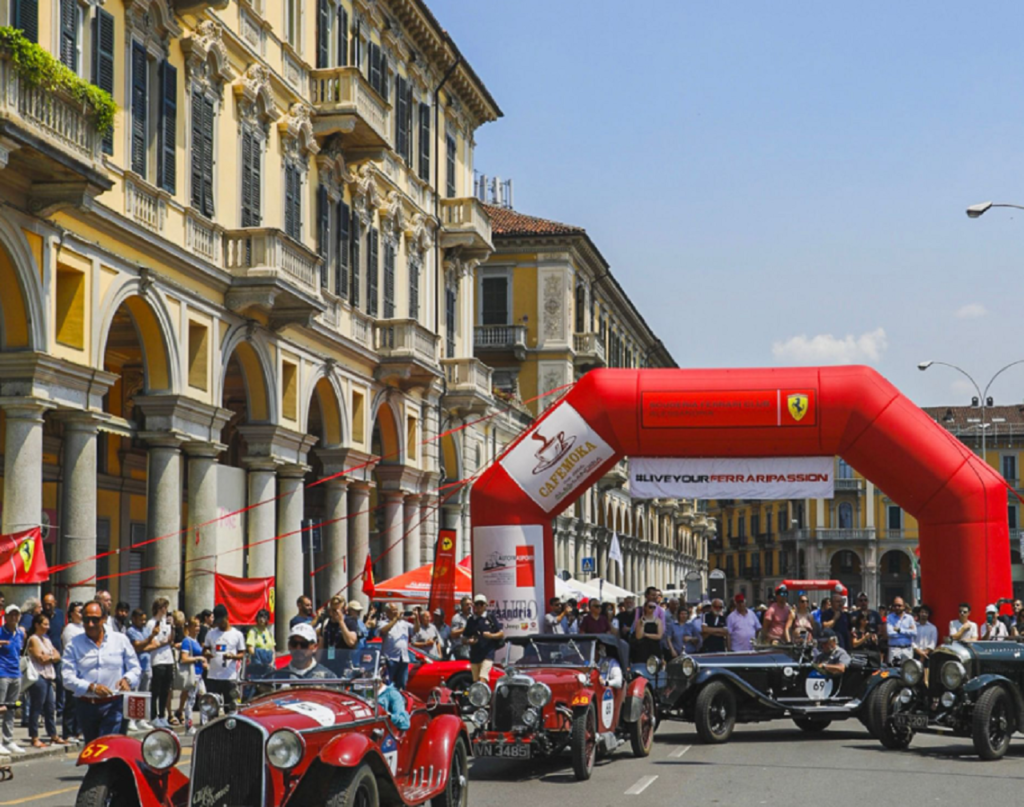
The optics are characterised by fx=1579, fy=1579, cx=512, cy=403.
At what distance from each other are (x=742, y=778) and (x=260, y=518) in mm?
15469

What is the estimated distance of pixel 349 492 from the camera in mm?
34031

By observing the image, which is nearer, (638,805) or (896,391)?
(638,805)

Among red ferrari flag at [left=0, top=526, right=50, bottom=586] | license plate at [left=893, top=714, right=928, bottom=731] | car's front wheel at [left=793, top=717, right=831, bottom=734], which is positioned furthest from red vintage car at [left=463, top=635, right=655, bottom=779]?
red ferrari flag at [left=0, top=526, right=50, bottom=586]

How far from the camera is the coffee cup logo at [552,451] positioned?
2414 centimetres

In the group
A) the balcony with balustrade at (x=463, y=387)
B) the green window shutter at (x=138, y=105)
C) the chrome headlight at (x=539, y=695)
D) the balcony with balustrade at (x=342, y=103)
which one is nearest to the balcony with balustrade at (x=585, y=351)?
the balcony with balustrade at (x=463, y=387)

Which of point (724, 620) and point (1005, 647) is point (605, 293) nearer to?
point (724, 620)

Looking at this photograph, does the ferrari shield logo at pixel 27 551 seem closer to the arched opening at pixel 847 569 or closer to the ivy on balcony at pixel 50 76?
the ivy on balcony at pixel 50 76

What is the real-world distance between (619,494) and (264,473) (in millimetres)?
45229

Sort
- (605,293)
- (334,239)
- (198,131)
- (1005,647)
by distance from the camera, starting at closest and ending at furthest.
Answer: (1005,647) < (198,131) < (334,239) < (605,293)

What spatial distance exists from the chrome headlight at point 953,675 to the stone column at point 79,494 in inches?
428

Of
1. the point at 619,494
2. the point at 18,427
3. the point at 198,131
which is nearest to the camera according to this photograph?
the point at 18,427

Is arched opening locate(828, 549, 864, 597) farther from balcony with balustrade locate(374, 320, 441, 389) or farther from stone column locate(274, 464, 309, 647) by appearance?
stone column locate(274, 464, 309, 647)

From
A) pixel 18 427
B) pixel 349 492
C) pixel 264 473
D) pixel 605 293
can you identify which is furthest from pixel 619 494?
pixel 18 427

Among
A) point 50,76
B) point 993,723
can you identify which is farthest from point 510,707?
point 50,76
